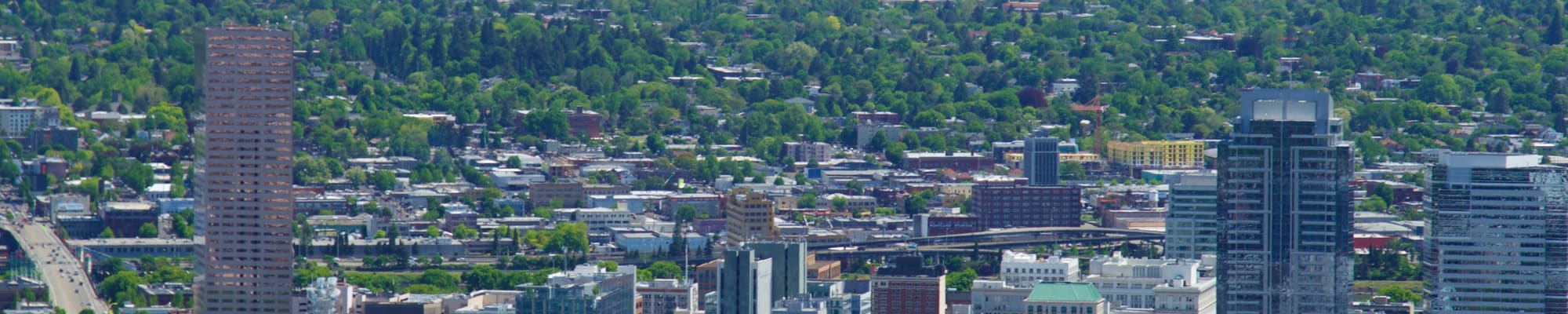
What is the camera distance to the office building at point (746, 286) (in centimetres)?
7569

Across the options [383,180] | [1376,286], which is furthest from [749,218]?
[1376,286]

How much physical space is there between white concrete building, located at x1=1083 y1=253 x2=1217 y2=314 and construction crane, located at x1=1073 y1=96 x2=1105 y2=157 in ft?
202

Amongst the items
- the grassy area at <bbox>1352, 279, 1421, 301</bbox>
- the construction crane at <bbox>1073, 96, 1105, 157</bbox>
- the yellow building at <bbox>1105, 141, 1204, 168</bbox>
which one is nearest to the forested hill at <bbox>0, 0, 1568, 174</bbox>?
the construction crane at <bbox>1073, 96, 1105, 157</bbox>

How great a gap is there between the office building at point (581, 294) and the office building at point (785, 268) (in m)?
2.36

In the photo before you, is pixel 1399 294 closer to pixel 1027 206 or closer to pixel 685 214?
pixel 1027 206

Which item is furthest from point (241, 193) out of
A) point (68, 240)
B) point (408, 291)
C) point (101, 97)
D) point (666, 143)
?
point (101, 97)

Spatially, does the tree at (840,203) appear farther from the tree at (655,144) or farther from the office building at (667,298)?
the office building at (667,298)

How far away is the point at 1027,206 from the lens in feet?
393

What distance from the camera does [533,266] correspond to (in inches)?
4158

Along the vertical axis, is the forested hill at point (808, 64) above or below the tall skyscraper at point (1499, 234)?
above

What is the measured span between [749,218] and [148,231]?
14373 millimetres

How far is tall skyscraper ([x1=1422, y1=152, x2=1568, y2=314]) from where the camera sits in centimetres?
7012

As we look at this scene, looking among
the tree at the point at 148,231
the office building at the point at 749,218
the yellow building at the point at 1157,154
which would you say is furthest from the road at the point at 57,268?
the yellow building at the point at 1157,154

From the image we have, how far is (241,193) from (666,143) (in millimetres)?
67955
